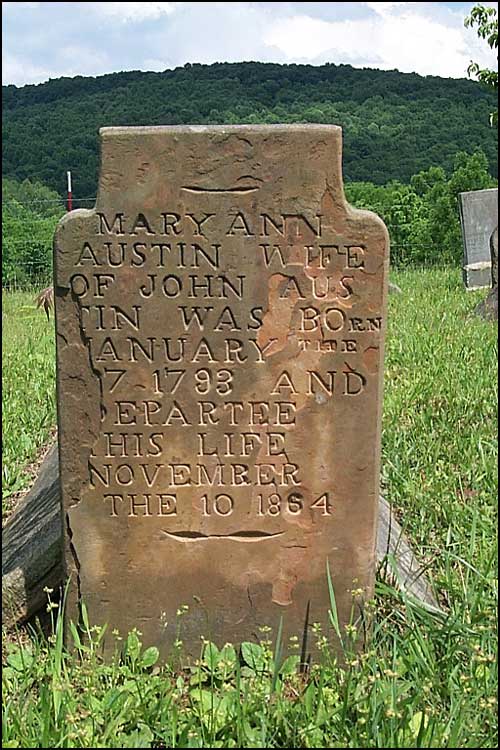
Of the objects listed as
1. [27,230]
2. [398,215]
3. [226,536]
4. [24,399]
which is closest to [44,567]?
[226,536]

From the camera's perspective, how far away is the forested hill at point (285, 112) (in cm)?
1762

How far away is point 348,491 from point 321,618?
43 cm

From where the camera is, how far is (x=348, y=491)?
2797mm

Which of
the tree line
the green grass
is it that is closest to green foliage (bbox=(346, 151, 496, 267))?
the tree line

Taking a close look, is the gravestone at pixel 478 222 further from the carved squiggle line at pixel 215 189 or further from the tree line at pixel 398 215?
the carved squiggle line at pixel 215 189

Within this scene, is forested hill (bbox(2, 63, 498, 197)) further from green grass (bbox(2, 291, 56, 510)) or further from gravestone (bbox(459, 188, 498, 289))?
green grass (bbox(2, 291, 56, 510))

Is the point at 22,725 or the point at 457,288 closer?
the point at 22,725

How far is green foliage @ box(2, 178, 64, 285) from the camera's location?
1695cm

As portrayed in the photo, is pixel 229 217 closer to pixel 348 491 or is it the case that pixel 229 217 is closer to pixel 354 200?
pixel 348 491

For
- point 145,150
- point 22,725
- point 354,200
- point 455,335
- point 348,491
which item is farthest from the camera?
point 354,200

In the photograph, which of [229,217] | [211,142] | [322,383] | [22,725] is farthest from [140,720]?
[211,142]

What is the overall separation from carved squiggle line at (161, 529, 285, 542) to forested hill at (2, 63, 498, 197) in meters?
14.1

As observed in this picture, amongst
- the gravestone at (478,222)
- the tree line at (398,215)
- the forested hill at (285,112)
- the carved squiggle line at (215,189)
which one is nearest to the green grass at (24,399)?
the carved squiggle line at (215,189)

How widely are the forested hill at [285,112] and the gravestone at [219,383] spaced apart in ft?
45.6
